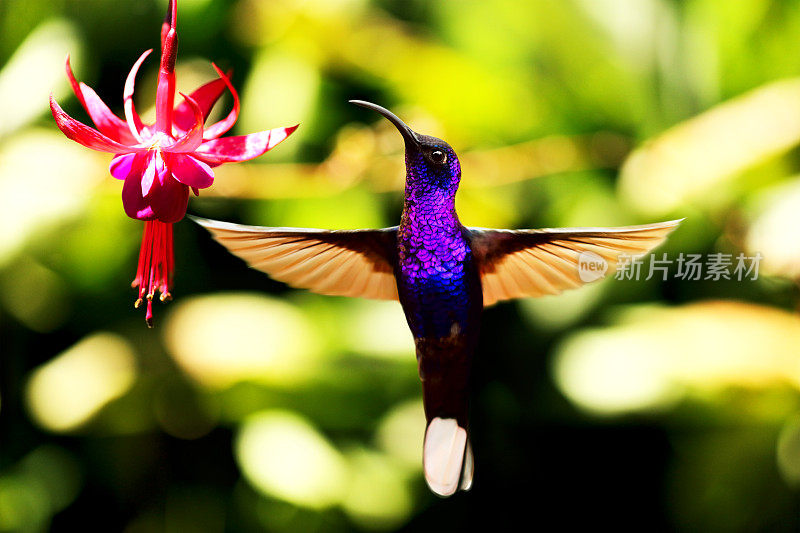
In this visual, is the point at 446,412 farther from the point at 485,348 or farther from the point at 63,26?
the point at 63,26

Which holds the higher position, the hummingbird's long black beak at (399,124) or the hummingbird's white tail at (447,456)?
the hummingbird's long black beak at (399,124)

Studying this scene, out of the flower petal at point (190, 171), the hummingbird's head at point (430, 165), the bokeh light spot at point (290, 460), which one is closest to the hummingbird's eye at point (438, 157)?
the hummingbird's head at point (430, 165)

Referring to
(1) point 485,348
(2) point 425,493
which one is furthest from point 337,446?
(1) point 485,348

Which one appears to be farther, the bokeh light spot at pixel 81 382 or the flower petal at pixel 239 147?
the bokeh light spot at pixel 81 382

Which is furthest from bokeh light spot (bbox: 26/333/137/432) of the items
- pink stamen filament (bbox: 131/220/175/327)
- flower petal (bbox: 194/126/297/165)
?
flower petal (bbox: 194/126/297/165)

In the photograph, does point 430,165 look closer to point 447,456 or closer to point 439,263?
point 439,263

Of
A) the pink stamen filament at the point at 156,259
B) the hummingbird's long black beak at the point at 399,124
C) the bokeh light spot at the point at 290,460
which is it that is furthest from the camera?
the bokeh light spot at the point at 290,460

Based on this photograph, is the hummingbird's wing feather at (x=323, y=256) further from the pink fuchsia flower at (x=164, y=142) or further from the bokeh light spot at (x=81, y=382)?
the bokeh light spot at (x=81, y=382)
